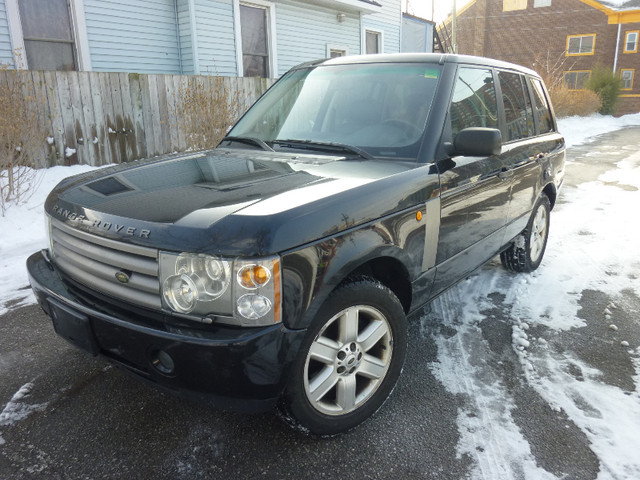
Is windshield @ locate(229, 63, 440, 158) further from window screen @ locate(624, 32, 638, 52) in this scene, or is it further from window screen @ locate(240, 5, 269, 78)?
window screen @ locate(624, 32, 638, 52)

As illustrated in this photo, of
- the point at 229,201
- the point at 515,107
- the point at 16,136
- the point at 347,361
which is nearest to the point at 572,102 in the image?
the point at 515,107

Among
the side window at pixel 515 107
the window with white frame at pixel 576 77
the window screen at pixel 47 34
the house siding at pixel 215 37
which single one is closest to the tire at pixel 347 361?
the side window at pixel 515 107

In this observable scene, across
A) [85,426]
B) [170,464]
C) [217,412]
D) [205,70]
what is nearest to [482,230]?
[217,412]

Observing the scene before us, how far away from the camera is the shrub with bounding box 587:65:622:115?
102 ft

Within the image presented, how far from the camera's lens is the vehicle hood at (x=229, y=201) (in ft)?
6.23

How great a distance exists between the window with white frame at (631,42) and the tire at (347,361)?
43.5m

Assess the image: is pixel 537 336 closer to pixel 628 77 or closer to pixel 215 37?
→ pixel 215 37

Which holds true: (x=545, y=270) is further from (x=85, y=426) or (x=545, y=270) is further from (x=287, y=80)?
(x=85, y=426)

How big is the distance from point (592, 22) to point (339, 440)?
146 feet

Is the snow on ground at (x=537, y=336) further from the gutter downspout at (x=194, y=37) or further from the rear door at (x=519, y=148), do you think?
the gutter downspout at (x=194, y=37)

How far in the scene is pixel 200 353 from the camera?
1.87 metres

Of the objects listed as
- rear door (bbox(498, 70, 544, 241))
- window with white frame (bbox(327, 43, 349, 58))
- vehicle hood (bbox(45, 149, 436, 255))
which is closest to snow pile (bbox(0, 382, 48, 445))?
vehicle hood (bbox(45, 149, 436, 255))

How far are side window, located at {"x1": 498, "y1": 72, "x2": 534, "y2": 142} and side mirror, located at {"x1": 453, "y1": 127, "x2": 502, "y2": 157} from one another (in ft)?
3.48

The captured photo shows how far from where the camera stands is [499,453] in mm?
2314
